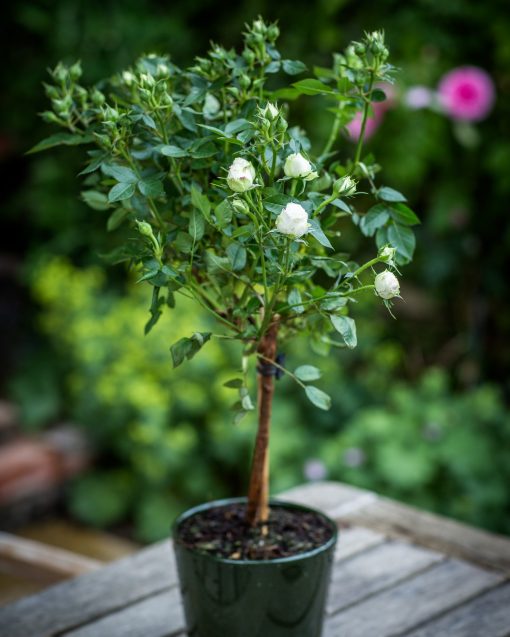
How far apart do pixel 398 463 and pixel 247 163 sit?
5.43ft

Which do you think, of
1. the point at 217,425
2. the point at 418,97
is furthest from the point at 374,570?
the point at 418,97

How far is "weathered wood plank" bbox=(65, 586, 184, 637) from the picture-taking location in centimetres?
108

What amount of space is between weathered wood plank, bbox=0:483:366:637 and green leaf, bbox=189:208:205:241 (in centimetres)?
56

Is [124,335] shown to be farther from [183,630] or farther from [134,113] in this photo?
[134,113]

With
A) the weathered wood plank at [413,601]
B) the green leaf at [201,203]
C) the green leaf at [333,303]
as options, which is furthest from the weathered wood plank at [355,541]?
the green leaf at [201,203]

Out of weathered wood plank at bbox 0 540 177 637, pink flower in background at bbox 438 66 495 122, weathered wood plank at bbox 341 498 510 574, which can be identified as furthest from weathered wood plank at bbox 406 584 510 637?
pink flower in background at bbox 438 66 495 122

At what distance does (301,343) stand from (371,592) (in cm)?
156

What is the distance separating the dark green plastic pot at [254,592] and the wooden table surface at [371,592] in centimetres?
14

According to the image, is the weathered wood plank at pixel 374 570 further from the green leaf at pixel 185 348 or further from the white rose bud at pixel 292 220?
the white rose bud at pixel 292 220

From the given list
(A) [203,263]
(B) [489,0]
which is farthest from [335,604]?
(B) [489,0]

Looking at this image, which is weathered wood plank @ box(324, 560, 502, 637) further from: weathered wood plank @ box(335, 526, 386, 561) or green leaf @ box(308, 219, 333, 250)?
green leaf @ box(308, 219, 333, 250)

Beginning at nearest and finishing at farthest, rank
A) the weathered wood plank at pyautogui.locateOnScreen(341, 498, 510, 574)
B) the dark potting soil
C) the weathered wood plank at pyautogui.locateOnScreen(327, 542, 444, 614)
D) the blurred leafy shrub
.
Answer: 1. the dark potting soil
2. the weathered wood plank at pyautogui.locateOnScreen(327, 542, 444, 614)
3. the weathered wood plank at pyautogui.locateOnScreen(341, 498, 510, 574)
4. the blurred leafy shrub

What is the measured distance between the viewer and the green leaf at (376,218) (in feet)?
2.93

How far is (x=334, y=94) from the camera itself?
0.86 metres
